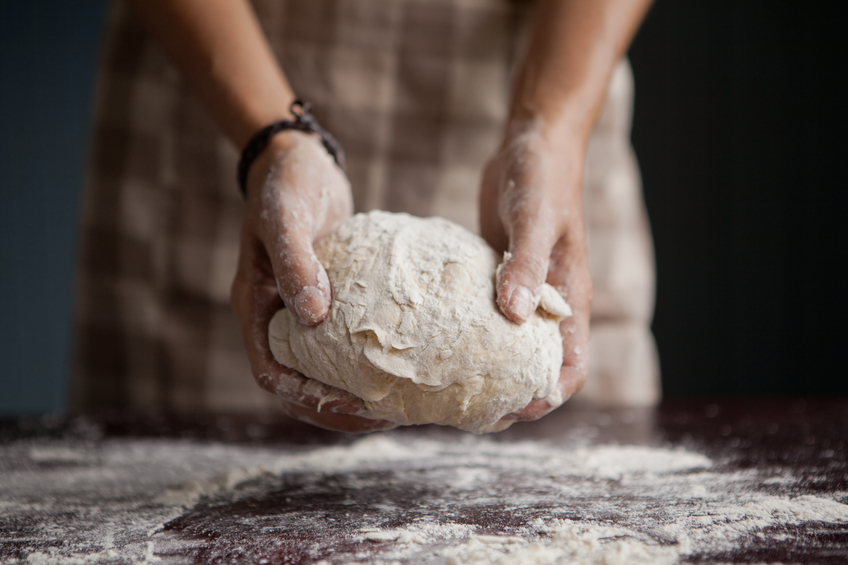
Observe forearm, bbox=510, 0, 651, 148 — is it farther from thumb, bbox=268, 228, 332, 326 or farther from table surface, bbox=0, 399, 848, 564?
table surface, bbox=0, 399, 848, 564

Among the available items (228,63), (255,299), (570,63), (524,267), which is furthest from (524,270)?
(228,63)

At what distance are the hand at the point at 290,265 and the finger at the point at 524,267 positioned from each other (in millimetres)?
234

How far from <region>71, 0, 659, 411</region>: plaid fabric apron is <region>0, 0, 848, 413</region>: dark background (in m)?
1.42

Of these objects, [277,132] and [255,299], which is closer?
[255,299]

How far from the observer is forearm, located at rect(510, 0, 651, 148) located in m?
1.18

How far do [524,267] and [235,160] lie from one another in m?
1.01

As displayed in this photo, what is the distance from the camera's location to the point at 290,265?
92cm

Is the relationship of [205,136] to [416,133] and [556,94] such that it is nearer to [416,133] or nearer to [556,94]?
[416,133]

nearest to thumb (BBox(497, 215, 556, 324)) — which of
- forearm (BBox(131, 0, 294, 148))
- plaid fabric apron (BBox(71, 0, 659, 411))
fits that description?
forearm (BBox(131, 0, 294, 148))

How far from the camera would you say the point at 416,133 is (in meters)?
1.73

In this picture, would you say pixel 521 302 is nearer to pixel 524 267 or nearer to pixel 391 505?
pixel 524 267

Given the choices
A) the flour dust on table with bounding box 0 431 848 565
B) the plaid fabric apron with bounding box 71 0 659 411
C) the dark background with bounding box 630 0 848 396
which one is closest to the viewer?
the flour dust on table with bounding box 0 431 848 565

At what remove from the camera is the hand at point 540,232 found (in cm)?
93

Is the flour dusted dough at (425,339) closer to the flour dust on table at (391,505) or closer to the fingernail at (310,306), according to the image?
the fingernail at (310,306)
